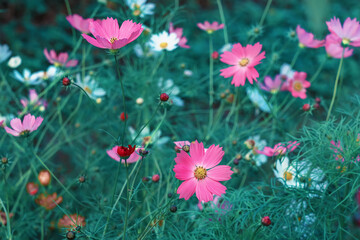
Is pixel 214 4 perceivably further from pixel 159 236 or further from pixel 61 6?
pixel 159 236

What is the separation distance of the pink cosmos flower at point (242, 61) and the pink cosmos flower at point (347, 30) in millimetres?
198

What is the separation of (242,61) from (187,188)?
12.2 inches

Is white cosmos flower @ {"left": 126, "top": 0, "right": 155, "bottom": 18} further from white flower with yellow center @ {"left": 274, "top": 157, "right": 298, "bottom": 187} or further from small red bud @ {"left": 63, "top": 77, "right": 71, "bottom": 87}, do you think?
white flower with yellow center @ {"left": 274, "top": 157, "right": 298, "bottom": 187}

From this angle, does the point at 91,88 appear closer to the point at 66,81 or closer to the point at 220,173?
the point at 66,81

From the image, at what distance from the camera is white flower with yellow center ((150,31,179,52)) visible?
988 mm

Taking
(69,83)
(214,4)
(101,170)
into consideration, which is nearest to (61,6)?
(214,4)

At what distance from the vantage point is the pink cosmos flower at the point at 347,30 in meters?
0.85

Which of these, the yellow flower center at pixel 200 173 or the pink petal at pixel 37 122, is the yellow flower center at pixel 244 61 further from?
the pink petal at pixel 37 122

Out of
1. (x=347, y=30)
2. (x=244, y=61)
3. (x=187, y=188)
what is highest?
(x=347, y=30)

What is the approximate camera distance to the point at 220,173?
67 cm

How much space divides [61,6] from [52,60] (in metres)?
1.47

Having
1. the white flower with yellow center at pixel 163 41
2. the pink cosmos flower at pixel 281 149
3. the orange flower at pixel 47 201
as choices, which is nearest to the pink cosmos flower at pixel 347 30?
the pink cosmos flower at pixel 281 149

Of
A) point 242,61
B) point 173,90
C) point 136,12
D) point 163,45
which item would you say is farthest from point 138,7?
point 242,61

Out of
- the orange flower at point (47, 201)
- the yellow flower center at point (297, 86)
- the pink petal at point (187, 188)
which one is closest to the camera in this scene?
the pink petal at point (187, 188)
